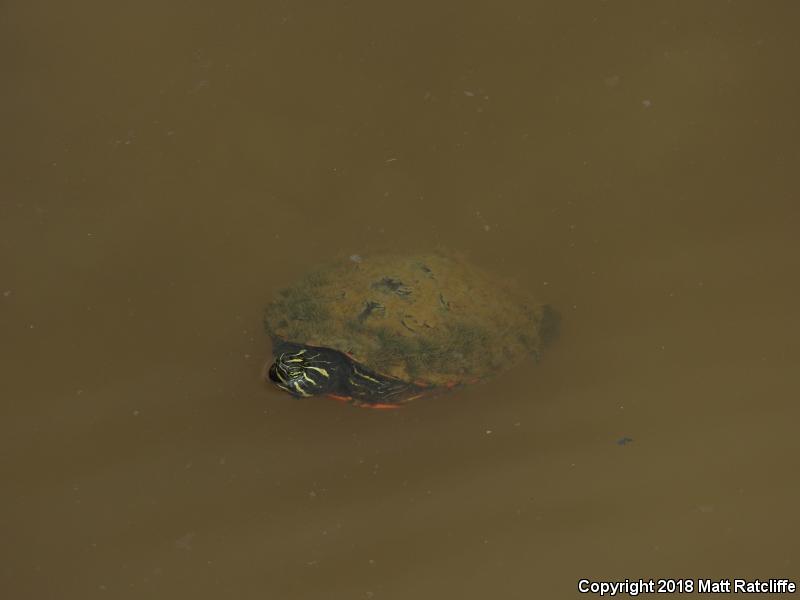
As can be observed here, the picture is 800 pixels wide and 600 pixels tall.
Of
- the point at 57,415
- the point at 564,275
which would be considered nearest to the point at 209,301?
the point at 57,415

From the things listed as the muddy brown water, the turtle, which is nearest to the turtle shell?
the turtle

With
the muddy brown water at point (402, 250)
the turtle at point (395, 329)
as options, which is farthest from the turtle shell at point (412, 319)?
the muddy brown water at point (402, 250)

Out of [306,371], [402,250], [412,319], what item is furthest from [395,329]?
[402,250]

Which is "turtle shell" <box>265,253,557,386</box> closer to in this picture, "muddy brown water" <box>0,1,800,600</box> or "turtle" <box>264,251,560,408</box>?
"turtle" <box>264,251,560,408</box>

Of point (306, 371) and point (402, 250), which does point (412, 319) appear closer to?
point (306, 371)

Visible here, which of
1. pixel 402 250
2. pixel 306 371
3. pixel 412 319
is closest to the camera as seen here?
pixel 412 319

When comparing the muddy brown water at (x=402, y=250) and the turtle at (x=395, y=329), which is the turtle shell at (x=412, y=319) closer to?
the turtle at (x=395, y=329)

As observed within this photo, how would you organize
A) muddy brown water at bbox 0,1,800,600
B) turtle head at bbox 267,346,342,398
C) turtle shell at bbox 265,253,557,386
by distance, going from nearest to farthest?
1. turtle shell at bbox 265,253,557,386
2. turtle head at bbox 267,346,342,398
3. muddy brown water at bbox 0,1,800,600
